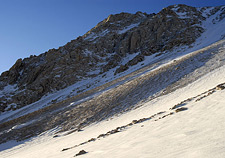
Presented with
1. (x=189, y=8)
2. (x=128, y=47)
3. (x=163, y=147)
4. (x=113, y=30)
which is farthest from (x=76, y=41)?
(x=163, y=147)

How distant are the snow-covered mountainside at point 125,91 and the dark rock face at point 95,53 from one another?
11.3 inches

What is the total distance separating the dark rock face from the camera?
4188 centimetres

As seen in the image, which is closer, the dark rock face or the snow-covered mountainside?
the snow-covered mountainside

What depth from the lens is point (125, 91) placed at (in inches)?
648

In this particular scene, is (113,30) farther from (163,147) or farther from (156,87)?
(163,147)

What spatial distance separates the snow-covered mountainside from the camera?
15.8ft

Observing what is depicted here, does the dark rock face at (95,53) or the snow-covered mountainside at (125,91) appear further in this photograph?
the dark rock face at (95,53)

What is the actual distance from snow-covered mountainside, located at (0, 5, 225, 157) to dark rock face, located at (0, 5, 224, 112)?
0.94ft

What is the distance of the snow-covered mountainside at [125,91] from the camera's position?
189 inches

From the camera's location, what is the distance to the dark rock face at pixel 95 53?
4188 cm

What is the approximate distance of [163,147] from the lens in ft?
11.2

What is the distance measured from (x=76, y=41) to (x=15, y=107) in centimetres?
2964

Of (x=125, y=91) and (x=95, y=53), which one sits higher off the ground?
(x=95, y=53)

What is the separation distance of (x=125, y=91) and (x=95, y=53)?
125 feet
